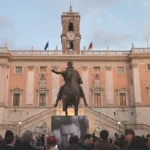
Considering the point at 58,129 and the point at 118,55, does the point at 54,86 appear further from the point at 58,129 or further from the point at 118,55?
the point at 58,129

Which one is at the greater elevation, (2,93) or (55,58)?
(55,58)

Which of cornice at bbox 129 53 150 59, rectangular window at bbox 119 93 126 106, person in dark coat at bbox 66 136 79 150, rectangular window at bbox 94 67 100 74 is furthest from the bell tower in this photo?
person in dark coat at bbox 66 136 79 150

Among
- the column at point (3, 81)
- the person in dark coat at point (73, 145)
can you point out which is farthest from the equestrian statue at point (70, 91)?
the column at point (3, 81)

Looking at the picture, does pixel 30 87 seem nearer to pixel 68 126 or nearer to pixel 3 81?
pixel 3 81

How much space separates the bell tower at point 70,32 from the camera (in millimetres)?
48675

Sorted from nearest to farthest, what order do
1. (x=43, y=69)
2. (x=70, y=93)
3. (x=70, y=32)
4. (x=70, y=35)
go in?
(x=70, y=93) < (x=43, y=69) < (x=70, y=35) < (x=70, y=32)

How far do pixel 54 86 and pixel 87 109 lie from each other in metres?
6.99

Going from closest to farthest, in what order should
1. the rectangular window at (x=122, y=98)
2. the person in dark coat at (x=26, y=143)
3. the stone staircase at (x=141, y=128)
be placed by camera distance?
the person in dark coat at (x=26, y=143), the stone staircase at (x=141, y=128), the rectangular window at (x=122, y=98)

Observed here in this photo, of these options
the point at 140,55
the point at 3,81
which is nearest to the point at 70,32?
the point at 140,55

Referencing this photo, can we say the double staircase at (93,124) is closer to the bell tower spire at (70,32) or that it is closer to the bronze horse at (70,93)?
the bell tower spire at (70,32)

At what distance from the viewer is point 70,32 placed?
49.9 m

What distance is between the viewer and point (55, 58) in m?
43.0

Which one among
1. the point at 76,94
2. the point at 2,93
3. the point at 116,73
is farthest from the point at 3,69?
the point at 76,94

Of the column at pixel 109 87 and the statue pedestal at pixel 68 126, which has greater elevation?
the column at pixel 109 87
